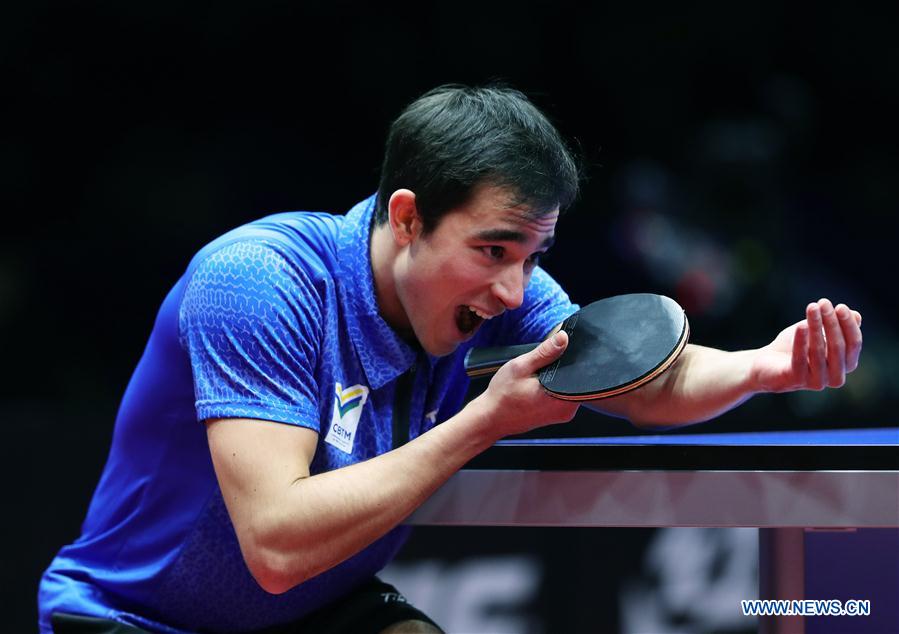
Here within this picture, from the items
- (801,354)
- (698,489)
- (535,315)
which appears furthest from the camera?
(535,315)

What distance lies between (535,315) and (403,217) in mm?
302

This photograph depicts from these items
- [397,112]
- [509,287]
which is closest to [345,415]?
[509,287]

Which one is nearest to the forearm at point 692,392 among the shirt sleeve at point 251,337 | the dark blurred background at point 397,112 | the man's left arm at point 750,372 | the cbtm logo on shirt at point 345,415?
the man's left arm at point 750,372

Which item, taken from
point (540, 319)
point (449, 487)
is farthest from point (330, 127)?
point (449, 487)

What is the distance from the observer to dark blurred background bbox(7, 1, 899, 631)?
4094 mm

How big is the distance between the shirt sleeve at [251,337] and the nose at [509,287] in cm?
25

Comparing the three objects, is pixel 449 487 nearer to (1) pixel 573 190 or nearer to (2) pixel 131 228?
(1) pixel 573 190

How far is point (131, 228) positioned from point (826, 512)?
3.53 metres

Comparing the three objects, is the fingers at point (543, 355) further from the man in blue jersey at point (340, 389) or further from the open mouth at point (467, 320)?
the open mouth at point (467, 320)

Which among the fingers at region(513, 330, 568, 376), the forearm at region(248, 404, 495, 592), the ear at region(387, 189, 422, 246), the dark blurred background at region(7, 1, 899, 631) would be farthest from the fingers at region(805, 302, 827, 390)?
the dark blurred background at region(7, 1, 899, 631)

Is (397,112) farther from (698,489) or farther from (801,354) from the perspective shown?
(698,489)

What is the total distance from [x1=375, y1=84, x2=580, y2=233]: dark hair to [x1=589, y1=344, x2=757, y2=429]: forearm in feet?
0.96

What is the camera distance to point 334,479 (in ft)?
4.35

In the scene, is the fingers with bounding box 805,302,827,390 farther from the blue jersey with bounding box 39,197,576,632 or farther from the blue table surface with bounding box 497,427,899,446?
the blue jersey with bounding box 39,197,576,632
